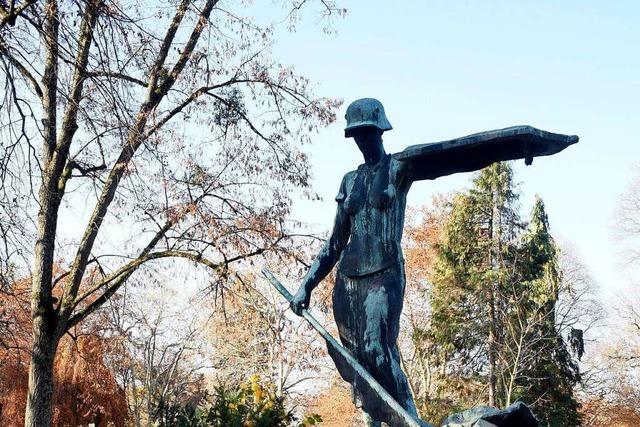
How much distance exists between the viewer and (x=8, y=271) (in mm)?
9094

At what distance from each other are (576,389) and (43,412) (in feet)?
71.9

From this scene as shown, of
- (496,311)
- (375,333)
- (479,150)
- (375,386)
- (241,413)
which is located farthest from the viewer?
(496,311)

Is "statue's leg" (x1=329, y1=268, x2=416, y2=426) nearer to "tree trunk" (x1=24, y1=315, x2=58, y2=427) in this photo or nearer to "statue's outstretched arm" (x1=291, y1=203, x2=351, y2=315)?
"statue's outstretched arm" (x1=291, y1=203, x2=351, y2=315)

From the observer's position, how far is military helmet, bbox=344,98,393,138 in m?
4.68

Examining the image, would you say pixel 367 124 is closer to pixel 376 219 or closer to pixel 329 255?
pixel 376 219

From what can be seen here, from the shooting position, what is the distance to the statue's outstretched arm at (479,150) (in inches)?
162

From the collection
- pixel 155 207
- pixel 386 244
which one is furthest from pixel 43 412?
pixel 386 244

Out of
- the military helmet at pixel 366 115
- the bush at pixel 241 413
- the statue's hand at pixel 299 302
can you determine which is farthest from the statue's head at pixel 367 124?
the bush at pixel 241 413

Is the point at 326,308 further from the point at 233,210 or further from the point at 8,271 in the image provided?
the point at 8,271

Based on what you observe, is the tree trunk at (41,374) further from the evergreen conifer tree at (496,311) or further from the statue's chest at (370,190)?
the evergreen conifer tree at (496,311)

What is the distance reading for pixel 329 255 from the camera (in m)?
4.96

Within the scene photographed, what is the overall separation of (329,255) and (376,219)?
0.48 metres

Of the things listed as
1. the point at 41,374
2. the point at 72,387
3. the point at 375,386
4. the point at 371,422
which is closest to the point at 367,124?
the point at 375,386

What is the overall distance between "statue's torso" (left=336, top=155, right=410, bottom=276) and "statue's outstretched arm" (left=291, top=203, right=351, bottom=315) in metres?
0.09
